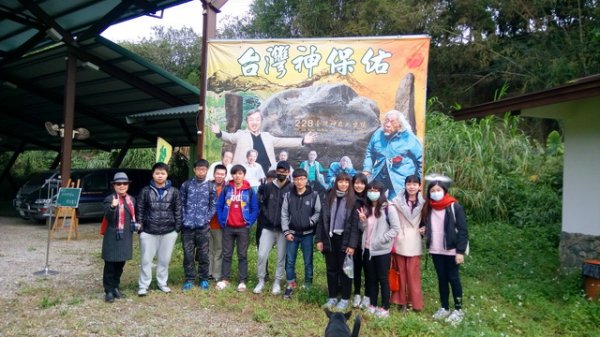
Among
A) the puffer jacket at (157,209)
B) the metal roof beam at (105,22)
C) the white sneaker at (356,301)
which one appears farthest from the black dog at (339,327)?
the metal roof beam at (105,22)

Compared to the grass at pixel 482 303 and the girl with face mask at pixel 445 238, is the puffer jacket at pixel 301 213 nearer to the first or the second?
the grass at pixel 482 303

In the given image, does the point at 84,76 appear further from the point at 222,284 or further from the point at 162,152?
the point at 222,284

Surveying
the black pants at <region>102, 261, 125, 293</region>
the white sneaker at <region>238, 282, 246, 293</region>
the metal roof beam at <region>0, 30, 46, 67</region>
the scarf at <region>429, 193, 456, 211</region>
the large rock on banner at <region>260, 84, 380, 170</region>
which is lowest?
the white sneaker at <region>238, 282, 246, 293</region>

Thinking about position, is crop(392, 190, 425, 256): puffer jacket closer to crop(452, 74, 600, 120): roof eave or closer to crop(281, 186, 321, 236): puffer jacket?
crop(281, 186, 321, 236): puffer jacket

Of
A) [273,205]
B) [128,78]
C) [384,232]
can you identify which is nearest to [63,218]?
[128,78]

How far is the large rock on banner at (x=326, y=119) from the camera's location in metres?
6.80

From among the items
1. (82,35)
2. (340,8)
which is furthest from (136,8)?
(340,8)

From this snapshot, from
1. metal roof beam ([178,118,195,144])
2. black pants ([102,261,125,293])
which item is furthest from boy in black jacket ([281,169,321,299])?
metal roof beam ([178,118,195,144])

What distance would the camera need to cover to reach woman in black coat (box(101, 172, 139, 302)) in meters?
5.13

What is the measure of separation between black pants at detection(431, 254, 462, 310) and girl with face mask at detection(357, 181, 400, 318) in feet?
1.68

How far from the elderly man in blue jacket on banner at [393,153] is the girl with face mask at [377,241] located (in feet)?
5.11

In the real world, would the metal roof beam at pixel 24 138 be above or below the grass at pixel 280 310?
above

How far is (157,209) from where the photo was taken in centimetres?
542

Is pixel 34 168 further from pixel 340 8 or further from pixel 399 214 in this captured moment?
pixel 399 214
